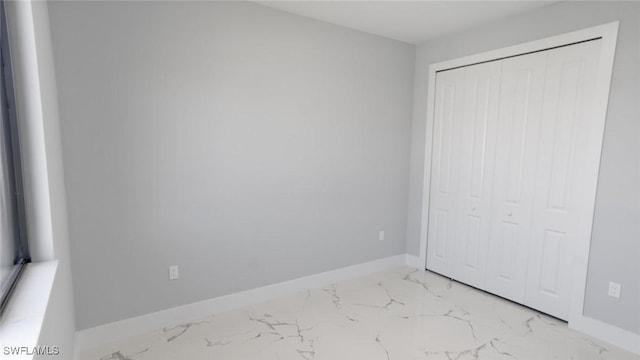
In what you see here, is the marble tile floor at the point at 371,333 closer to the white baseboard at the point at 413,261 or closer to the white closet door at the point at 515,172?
the white closet door at the point at 515,172

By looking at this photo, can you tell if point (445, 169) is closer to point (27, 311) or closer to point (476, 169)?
point (476, 169)

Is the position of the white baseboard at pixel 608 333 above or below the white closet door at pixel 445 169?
below

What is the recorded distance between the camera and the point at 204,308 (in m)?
2.72

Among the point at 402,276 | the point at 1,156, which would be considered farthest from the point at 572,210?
the point at 1,156

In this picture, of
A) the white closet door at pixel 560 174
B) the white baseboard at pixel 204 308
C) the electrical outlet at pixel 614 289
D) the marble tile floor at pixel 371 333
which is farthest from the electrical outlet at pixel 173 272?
the electrical outlet at pixel 614 289

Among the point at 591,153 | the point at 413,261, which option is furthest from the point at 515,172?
the point at 413,261

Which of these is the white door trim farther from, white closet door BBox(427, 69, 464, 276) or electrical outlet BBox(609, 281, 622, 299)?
white closet door BBox(427, 69, 464, 276)

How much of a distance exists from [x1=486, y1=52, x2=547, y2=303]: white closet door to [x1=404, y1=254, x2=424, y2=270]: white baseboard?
2.59ft

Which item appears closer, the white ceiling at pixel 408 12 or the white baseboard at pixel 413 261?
the white ceiling at pixel 408 12

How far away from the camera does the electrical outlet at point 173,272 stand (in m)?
2.56

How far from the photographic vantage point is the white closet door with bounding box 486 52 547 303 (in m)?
2.88

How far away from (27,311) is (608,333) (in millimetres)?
3416

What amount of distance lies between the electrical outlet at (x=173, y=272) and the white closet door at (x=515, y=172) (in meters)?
2.79

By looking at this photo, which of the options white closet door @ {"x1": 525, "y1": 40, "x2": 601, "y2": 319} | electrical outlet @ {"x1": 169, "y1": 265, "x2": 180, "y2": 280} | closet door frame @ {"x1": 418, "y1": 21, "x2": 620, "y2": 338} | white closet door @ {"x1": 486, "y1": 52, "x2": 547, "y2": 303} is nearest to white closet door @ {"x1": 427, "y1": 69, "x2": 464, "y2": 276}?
white closet door @ {"x1": 486, "y1": 52, "x2": 547, "y2": 303}
